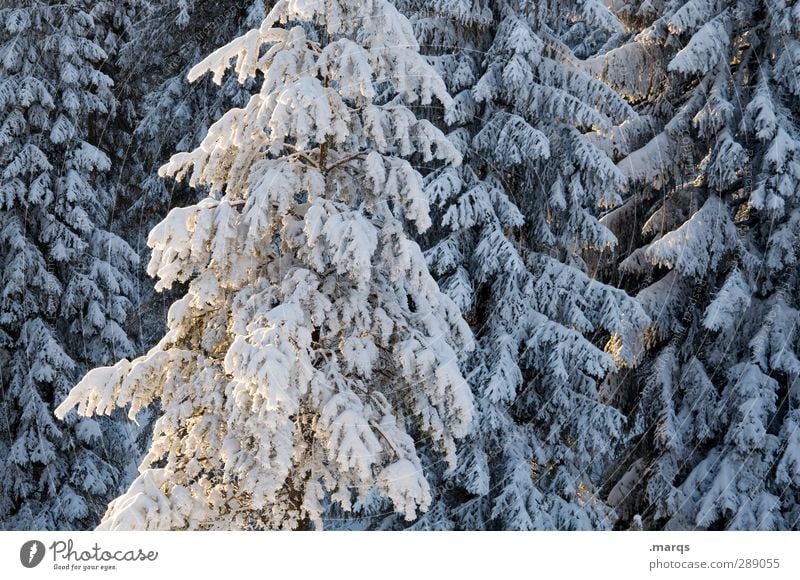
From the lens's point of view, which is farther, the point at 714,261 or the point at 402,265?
the point at 714,261

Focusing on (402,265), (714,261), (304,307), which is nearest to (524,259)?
(714,261)

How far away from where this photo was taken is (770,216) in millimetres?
12688

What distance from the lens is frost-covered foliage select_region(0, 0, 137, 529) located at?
14.2m

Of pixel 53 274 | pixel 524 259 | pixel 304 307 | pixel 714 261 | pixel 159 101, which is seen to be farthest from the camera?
pixel 159 101

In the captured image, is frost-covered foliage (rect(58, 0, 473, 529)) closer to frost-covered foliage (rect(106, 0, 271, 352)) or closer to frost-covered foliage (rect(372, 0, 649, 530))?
frost-covered foliage (rect(372, 0, 649, 530))

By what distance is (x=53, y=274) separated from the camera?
48.9 feet

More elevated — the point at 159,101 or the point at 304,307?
the point at 159,101

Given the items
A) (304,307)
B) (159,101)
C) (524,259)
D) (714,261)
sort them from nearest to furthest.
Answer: (304,307), (524,259), (714,261), (159,101)
